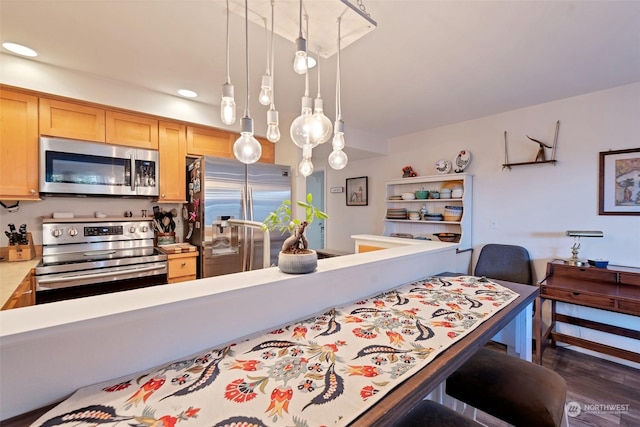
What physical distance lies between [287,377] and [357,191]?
3980mm

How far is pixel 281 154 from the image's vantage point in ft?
11.0

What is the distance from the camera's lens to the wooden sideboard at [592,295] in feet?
6.84

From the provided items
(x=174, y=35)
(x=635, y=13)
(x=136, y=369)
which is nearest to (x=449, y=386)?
(x=136, y=369)

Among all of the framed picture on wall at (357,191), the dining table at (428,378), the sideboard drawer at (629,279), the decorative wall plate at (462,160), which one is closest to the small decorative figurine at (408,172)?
the decorative wall plate at (462,160)

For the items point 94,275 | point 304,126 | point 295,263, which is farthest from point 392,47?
point 94,275

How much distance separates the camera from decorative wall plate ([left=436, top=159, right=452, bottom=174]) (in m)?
3.48

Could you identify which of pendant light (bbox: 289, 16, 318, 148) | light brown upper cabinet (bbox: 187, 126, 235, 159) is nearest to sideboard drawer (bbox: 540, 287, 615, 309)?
pendant light (bbox: 289, 16, 318, 148)

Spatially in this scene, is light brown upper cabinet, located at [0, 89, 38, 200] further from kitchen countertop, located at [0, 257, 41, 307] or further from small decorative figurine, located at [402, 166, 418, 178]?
small decorative figurine, located at [402, 166, 418, 178]

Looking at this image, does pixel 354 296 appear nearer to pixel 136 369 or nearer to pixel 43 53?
pixel 136 369

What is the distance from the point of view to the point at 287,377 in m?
0.75

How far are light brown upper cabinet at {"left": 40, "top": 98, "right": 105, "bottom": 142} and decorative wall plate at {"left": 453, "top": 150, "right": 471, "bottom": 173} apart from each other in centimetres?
377

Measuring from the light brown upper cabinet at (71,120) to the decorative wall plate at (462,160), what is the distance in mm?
3766

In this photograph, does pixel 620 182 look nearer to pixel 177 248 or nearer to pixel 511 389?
pixel 511 389

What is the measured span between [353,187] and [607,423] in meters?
3.64
